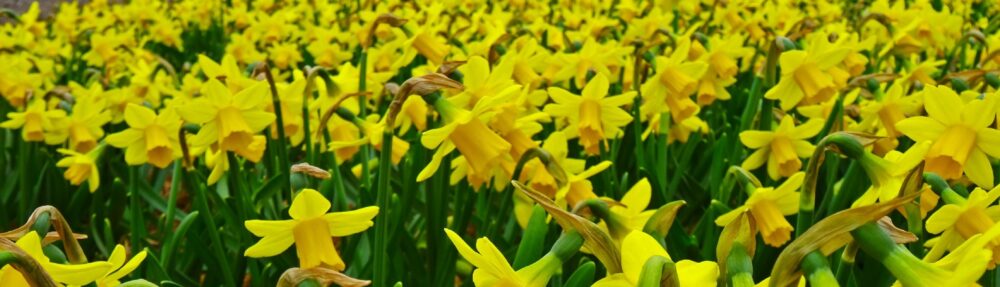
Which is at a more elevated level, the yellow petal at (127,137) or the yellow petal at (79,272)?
the yellow petal at (79,272)

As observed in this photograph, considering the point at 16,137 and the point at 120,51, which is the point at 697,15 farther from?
the point at 16,137

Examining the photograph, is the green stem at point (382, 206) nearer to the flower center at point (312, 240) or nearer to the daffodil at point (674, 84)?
the flower center at point (312, 240)

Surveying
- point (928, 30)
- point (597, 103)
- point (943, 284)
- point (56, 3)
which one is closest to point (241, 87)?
point (597, 103)

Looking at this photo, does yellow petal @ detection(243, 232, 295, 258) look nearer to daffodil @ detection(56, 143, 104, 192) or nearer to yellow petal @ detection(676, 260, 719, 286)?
yellow petal @ detection(676, 260, 719, 286)

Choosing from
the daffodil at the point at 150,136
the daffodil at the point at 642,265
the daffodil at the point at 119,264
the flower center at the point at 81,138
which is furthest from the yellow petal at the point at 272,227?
the flower center at the point at 81,138

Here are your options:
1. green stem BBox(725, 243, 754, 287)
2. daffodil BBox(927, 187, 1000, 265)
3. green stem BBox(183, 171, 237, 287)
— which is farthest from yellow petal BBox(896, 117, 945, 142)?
green stem BBox(183, 171, 237, 287)

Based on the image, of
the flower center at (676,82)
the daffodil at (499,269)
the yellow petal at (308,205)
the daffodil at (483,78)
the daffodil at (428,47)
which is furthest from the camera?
the daffodil at (428,47)

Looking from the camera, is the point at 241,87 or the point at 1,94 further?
the point at 1,94

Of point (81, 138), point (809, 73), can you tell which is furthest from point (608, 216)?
point (81, 138)
